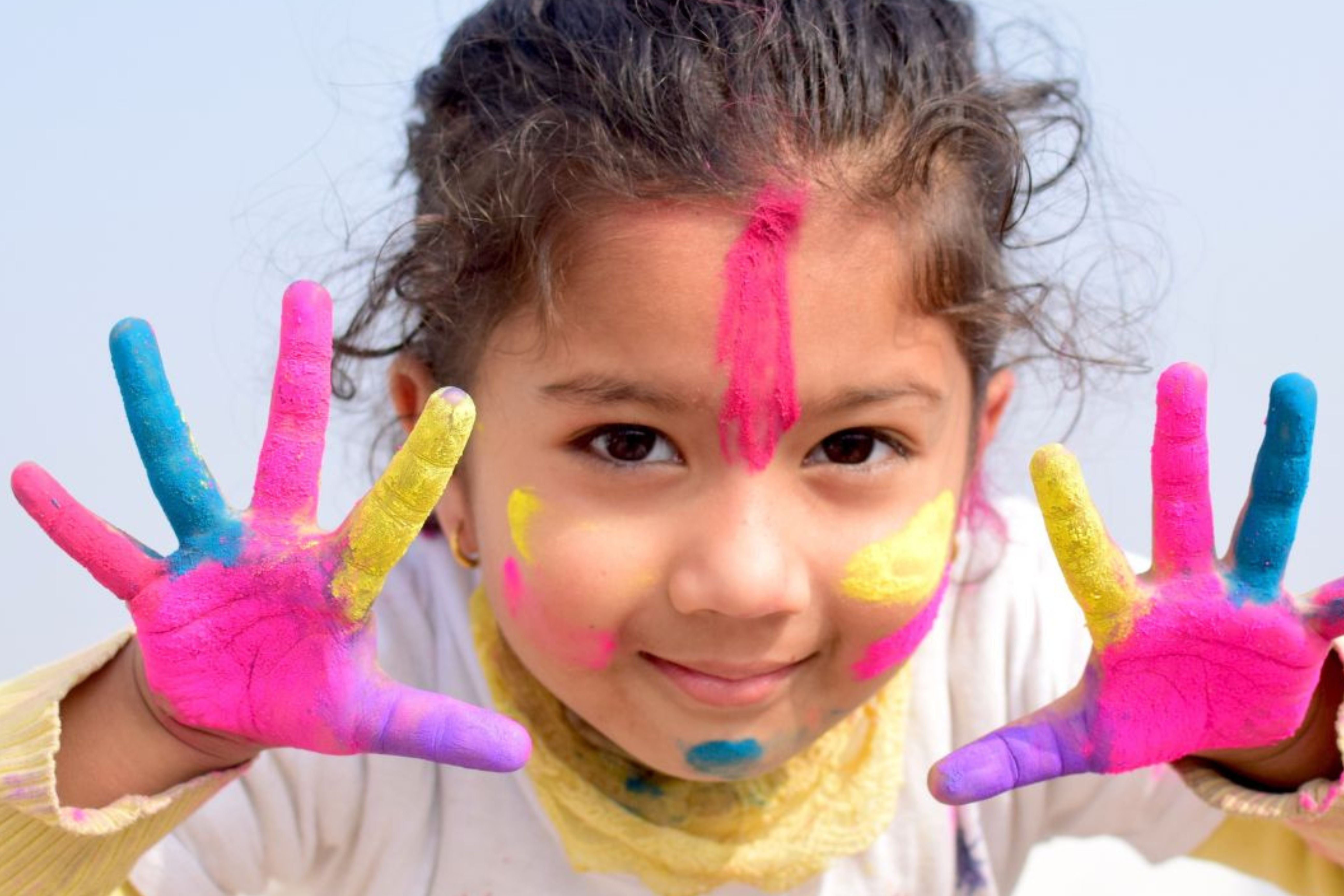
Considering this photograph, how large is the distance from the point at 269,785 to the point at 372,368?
373mm

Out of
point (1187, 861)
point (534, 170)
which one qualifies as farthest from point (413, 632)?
point (1187, 861)

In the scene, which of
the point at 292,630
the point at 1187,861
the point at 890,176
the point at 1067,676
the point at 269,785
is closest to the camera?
the point at 292,630

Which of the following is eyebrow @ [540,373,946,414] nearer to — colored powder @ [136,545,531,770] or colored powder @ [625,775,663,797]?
colored powder @ [136,545,531,770]

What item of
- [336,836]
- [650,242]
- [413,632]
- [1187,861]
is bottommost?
[1187,861]

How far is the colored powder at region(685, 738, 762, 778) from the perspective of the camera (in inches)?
41.0

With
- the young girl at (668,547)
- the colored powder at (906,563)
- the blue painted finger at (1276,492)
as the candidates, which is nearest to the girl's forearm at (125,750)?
the young girl at (668,547)

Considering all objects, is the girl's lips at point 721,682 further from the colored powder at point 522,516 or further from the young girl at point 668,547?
the colored powder at point 522,516

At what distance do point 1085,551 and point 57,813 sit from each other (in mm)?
655

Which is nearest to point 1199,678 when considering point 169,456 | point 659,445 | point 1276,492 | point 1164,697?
point 1164,697

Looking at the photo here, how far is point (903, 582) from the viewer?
1022mm

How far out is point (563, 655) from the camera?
3.37 ft

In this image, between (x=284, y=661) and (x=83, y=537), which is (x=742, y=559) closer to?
(x=284, y=661)

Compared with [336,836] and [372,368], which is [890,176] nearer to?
[372,368]

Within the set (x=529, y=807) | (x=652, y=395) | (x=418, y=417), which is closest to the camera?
(x=652, y=395)
